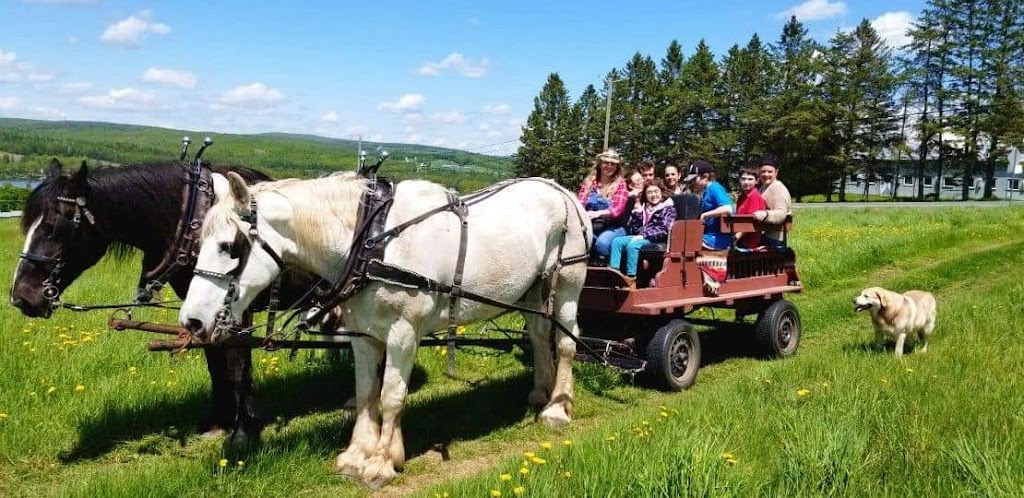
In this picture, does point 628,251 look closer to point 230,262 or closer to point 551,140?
point 230,262

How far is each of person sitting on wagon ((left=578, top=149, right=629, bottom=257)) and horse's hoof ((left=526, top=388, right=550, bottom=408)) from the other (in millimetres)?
1415

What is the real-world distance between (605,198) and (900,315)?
3.16 meters

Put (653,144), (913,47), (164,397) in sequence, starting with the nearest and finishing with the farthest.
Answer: (164,397) < (913,47) < (653,144)

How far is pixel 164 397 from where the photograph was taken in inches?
219

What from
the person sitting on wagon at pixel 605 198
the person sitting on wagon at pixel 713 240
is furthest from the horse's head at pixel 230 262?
the person sitting on wagon at pixel 713 240

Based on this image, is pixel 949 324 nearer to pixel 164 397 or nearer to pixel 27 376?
pixel 164 397

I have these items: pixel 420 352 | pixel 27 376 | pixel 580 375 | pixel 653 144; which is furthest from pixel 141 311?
pixel 653 144

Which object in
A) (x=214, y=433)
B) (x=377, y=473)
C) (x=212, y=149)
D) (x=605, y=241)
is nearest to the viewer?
(x=377, y=473)

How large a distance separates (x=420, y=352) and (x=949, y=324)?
588cm

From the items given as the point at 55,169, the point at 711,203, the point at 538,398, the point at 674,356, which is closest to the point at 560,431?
the point at 538,398

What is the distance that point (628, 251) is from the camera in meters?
6.38

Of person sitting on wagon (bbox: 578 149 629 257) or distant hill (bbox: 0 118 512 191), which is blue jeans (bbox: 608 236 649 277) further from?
distant hill (bbox: 0 118 512 191)

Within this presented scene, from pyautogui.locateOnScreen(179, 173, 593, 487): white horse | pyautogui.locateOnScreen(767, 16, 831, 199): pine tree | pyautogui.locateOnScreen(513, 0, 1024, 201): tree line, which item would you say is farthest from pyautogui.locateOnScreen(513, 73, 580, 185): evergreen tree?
pyautogui.locateOnScreen(179, 173, 593, 487): white horse

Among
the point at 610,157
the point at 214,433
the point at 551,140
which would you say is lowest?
the point at 214,433
